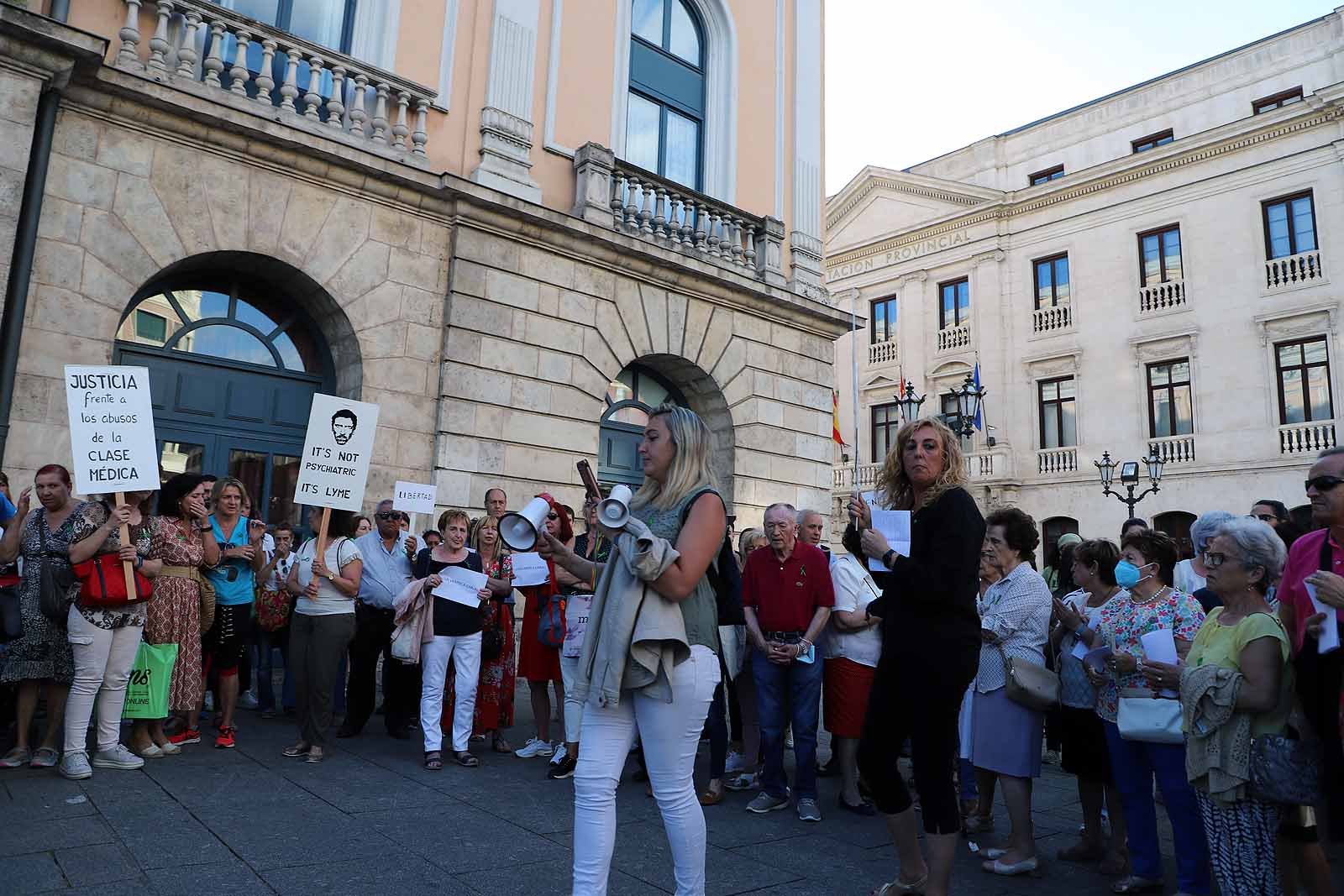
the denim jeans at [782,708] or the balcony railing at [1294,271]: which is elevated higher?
the balcony railing at [1294,271]

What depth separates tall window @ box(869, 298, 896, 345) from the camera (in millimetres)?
32406

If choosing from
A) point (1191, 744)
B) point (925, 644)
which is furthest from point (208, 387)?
point (1191, 744)

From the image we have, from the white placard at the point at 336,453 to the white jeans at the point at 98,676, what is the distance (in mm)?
1485

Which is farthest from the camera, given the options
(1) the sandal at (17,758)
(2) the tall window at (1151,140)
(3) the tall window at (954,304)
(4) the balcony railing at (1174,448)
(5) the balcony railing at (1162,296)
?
(3) the tall window at (954,304)

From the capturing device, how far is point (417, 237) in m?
11.3

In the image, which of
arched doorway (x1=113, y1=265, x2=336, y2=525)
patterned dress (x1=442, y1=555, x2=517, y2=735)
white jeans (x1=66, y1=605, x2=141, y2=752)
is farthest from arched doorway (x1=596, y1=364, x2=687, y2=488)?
white jeans (x1=66, y1=605, x2=141, y2=752)

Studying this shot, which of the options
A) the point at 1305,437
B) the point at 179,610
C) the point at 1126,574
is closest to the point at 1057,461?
the point at 1305,437

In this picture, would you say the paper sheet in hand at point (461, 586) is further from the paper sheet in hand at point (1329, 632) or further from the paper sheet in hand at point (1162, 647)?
the paper sheet in hand at point (1329, 632)

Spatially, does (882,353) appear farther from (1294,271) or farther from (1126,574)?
(1126,574)

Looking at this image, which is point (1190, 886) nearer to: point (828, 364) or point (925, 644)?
point (925, 644)

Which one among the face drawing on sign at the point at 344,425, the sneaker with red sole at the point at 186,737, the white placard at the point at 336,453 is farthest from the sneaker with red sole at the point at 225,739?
the face drawing on sign at the point at 344,425

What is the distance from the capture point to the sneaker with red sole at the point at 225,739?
6.85m

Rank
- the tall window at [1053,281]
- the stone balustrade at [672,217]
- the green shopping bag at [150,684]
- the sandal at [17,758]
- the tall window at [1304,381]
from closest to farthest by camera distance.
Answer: the sandal at [17,758] < the green shopping bag at [150,684] < the stone balustrade at [672,217] < the tall window at [1304,381] < the tall window at [1053,281]

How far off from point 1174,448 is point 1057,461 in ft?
10.8
